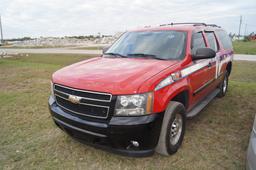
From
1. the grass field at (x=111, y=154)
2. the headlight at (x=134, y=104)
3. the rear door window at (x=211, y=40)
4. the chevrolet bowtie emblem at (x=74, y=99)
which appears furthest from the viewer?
the rear door window at (x=211, y=40)

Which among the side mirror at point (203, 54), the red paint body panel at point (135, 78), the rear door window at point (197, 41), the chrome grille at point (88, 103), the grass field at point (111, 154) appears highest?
the rear door window at point (197, 41)

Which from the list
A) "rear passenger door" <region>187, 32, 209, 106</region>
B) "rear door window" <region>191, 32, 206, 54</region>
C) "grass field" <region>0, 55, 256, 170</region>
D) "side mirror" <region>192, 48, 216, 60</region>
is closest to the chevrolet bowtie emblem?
"grass field" <region>0, 55, 256, 170</region>

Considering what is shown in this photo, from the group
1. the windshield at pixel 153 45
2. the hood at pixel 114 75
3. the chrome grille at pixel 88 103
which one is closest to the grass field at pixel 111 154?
the chrome grille at pixel 88 103

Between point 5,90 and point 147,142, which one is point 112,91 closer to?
point 147,142

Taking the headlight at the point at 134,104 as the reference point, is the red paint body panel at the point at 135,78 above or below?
above

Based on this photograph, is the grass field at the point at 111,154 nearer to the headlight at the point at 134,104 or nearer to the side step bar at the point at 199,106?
the side step bar at the point at 199,106

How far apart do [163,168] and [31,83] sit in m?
5.96

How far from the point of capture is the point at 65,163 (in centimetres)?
261

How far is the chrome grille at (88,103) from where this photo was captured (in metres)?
2.13

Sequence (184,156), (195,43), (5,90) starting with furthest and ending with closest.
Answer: (5,90) → (195,43) → (184,156)

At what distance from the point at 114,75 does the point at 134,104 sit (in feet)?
1.49

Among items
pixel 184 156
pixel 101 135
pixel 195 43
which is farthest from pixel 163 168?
pixel 195 43

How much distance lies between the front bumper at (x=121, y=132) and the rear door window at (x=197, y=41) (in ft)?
5.15

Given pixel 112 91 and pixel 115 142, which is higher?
pixel 112 91
